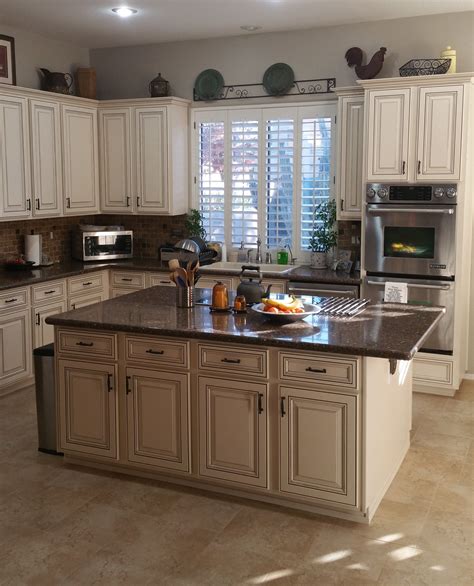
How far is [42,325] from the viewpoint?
228 inches

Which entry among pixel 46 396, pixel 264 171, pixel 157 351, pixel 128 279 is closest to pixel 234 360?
pixel 157 351

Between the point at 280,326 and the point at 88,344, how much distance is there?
42.8 inches

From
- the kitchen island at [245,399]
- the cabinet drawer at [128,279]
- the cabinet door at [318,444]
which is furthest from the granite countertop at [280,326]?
the cabinet drawer at [128,279]

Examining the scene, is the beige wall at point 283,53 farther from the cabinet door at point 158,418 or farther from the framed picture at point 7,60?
the cabinet door at point 158,418

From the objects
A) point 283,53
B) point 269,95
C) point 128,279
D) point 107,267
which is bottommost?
point 128,279

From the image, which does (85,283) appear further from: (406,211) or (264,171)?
(406,211)

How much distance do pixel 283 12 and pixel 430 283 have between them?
7.94ft

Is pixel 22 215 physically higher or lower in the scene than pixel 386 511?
higher

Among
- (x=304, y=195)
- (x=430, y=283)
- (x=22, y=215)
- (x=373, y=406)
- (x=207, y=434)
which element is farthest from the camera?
(x=304, y=195)

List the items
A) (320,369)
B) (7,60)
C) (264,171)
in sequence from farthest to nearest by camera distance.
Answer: (264,171) < (7,60) < (320,369)

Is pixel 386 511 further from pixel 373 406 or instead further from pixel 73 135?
pixel 73 135

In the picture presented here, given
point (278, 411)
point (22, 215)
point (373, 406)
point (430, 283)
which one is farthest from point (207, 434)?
point (22, 215)

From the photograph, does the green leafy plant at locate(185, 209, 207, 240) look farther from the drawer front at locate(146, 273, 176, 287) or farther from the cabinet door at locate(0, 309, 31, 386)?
the cabinet door at locate(0, 309, 31, 386)

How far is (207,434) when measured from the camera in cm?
370
